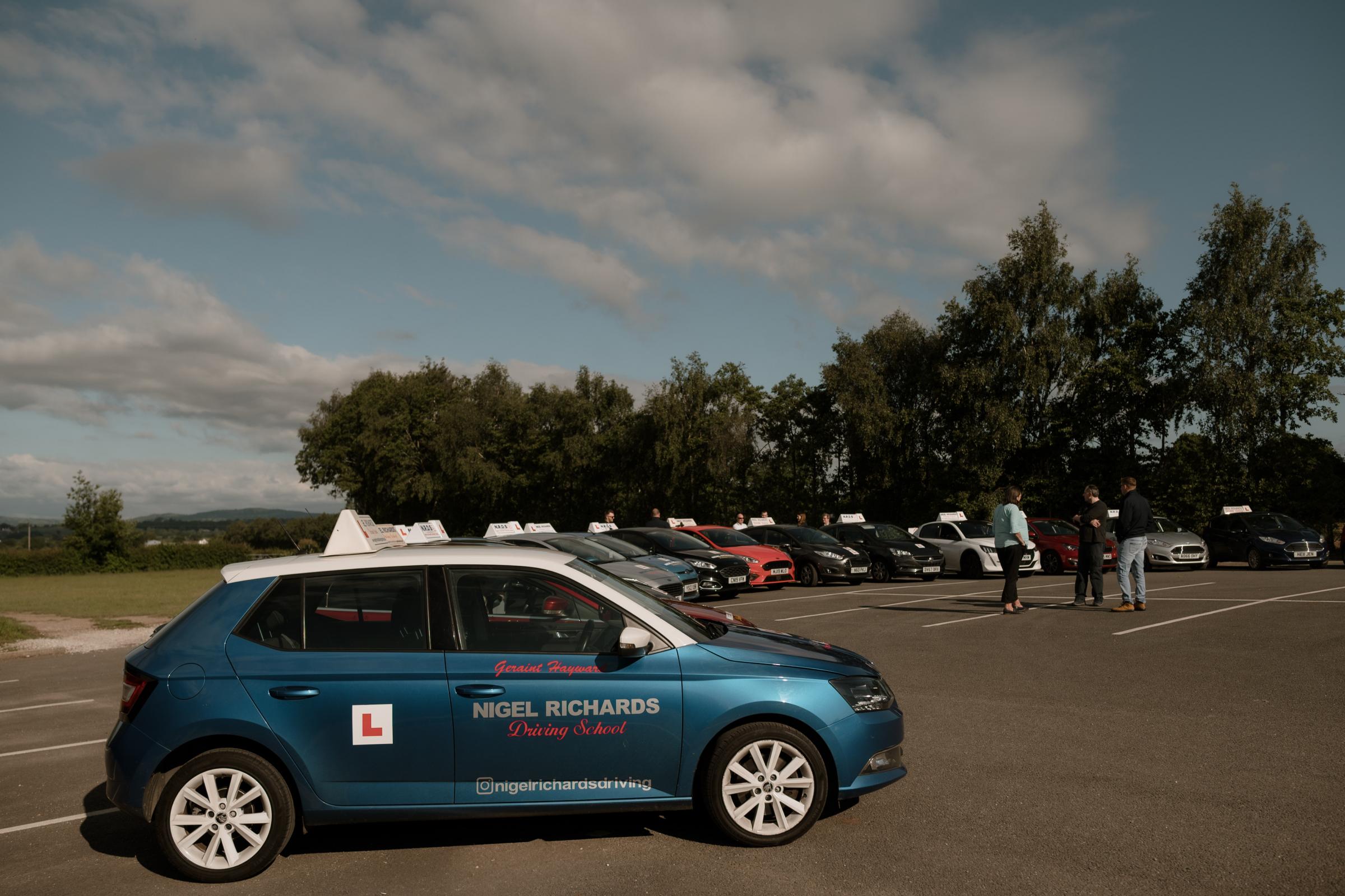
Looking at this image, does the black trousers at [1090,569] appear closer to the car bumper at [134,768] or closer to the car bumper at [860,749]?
the car bumper at [860,749]

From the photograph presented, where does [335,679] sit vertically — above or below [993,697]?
above

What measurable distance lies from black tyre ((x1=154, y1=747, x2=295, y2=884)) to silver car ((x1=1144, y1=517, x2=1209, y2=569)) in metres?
24.2

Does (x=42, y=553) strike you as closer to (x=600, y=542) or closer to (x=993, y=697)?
(x=600, y=542)

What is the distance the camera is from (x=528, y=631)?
15.8ft

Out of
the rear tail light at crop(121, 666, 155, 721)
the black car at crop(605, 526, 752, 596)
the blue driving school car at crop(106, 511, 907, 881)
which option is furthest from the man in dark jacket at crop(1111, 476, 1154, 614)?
the rear tail light at crop(121, 666, 155, 721)

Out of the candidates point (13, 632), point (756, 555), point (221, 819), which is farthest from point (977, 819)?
point (13, 632)

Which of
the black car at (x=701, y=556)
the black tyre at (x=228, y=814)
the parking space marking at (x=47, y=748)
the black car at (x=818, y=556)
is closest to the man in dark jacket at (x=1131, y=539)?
the black car at (x=701, y=556)

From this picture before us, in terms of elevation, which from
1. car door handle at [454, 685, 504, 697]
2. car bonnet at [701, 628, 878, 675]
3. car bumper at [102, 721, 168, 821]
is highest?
car bonnet at [701, 628, 878, 675]

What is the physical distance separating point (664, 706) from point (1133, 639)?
885cm

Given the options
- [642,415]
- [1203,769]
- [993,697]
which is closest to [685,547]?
[993,697]

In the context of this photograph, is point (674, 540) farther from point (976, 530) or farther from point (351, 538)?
point (351, 538)

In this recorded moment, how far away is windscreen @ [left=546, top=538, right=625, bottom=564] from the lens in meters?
17.0

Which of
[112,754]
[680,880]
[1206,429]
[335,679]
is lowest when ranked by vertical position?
[680,880]

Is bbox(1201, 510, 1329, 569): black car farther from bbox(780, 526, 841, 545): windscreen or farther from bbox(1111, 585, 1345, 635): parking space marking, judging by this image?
bbox(780, 526, 841, 545): windscreen
